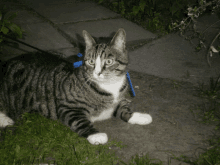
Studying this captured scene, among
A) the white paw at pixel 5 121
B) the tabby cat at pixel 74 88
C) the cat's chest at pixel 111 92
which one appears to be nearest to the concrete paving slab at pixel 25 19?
the tabby cat at pixel 74 88

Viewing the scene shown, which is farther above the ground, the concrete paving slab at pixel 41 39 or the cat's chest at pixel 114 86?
the cat's chest at pixel 114 86

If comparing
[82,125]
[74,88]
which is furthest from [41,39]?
[82,125]

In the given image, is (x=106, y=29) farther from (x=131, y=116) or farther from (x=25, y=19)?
(x=131, y=116)

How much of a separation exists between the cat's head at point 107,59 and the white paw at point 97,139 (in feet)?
2.02

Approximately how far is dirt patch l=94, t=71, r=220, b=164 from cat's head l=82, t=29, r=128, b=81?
0.59 meters

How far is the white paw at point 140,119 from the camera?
8.00 feet

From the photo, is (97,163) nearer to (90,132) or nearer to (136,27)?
(90,132)

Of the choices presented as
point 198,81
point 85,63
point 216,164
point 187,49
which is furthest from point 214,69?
point 85,63

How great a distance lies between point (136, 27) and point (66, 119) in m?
3.04

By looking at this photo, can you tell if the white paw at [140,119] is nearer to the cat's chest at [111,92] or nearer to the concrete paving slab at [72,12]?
the cat's chest at [111,92]

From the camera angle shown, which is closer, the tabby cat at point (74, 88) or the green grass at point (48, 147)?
the green grass at point (48, 147)

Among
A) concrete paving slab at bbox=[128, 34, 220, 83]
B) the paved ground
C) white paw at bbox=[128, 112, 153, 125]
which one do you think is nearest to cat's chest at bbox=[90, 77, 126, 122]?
the paved ground

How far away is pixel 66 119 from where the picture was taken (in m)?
2.38

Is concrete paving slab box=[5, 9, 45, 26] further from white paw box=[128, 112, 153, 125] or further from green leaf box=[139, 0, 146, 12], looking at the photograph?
white paw box=[128, 112, 153, 125]
